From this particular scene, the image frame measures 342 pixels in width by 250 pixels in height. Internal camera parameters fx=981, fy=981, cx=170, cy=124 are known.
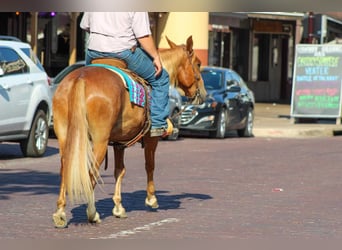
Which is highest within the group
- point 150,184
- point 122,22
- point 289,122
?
point 122,22

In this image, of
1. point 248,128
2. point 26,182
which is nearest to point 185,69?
point 26,182

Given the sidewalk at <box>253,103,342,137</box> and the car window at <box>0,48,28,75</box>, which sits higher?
the car window at <box>0,48,28,75</box>

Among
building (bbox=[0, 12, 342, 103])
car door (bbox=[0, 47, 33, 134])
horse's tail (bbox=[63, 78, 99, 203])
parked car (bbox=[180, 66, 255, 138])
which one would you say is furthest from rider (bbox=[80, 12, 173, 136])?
parked car (bbox=[180, 66, 255, 138])

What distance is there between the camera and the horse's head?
34.1 feet

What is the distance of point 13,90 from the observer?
53.4 ft

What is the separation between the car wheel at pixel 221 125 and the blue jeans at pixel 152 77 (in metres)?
13.7

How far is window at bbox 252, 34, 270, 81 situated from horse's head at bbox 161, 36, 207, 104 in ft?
113

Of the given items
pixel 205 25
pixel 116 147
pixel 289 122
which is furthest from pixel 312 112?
pixel 116 147

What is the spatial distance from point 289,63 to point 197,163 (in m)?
31.4

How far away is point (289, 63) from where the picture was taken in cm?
4781

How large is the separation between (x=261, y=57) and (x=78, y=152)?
3796 cm

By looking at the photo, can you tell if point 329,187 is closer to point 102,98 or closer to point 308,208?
point 308,208

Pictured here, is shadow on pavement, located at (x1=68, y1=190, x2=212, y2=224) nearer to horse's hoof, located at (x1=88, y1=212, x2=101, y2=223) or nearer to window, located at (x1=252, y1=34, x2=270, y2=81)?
horse's hoof, located at (x1=88, y1=212, x2=101, y2=223)

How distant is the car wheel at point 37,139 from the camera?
16969 millimetres
